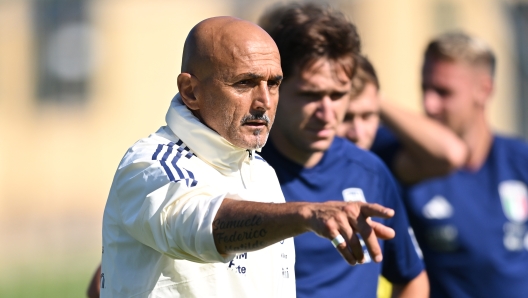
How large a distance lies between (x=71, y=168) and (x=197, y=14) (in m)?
5.93

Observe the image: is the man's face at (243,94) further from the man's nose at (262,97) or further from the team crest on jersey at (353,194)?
the team crest on jersey at (353,194)

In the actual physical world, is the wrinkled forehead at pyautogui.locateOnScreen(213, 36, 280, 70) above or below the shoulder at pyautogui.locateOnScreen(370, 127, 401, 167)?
above

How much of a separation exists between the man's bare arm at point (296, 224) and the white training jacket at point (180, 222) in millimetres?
23

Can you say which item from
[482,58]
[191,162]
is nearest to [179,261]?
[191,162]

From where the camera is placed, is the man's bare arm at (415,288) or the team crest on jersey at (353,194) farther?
the man's bare arm at (415,288)

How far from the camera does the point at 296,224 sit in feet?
8.46

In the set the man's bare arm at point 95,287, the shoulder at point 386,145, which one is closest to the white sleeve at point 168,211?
the man's bare arm at point 95,287

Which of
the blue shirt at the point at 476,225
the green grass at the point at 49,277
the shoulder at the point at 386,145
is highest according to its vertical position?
the shoulder at the point at 386,145

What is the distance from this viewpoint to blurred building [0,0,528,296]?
25984 mm

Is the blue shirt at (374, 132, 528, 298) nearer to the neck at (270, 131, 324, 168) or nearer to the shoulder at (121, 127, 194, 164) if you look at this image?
the neck at (270, 131, 324, 168)

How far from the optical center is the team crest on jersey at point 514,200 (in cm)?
554

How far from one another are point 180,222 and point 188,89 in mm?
677

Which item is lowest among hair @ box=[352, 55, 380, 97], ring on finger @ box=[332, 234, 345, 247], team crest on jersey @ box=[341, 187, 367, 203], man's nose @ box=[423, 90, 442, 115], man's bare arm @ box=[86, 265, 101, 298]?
man's bare arm @ box=[86, 265, 101, 298]

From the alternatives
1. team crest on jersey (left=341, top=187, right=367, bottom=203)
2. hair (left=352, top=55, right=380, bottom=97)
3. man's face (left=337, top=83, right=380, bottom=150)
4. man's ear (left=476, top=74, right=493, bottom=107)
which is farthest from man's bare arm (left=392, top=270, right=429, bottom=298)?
man's ear (left=476, top=74, right=493, bottom=107)
